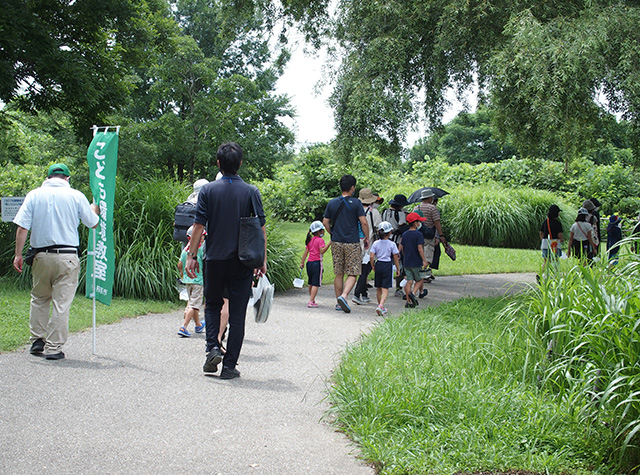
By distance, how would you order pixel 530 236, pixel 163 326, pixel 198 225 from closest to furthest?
1. pixel 198 225
2. pixel 163 326
3. pixel 530 236

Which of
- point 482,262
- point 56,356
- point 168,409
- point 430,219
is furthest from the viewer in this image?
point 482,262

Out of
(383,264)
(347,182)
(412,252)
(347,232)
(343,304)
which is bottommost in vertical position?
(343,304)

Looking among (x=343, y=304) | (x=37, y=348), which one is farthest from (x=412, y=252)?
(x=37, y=348)

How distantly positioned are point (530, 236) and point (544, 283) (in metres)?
16.7

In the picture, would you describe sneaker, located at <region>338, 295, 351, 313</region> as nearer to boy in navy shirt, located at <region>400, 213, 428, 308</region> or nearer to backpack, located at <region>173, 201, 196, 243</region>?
boy in navy shirt, located at <region>400, 213, 428, 308</region>

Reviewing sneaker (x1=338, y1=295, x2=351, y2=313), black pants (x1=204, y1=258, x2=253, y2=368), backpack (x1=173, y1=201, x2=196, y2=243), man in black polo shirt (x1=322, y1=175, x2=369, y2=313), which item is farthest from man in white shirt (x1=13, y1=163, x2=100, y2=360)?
sneaker (x1=338, y1=295, x2=351, y2=313)

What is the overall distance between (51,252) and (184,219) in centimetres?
158

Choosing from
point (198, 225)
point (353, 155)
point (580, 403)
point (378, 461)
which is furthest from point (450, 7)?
point (378, 461)

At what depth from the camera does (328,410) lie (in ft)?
15.6

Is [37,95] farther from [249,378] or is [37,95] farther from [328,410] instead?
[328,410]

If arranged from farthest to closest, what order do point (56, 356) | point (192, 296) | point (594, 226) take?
point (594, 226) → point (192, 296) → point (56, 356)

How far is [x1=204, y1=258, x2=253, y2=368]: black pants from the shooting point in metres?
5.60

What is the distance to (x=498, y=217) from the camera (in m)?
21.3

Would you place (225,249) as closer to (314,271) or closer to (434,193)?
(314,271)
